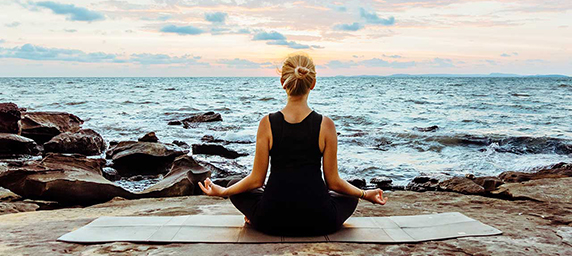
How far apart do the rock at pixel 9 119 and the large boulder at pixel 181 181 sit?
7.70 meters

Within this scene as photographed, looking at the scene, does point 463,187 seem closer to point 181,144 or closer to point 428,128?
point 181,144

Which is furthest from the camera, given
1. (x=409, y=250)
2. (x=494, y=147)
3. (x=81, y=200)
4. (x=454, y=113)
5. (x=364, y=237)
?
(x=454, y=113)

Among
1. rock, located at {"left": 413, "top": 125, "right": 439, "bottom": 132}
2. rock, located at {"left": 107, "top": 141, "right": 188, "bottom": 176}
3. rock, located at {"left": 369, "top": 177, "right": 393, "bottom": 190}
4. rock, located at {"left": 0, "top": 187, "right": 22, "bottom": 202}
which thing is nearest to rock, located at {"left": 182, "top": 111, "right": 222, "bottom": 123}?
rock, located at {"left": 413, "top": 125, "right": 439, "bottom": 132}

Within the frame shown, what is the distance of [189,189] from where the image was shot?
7324mm

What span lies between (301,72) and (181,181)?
4.18 metres

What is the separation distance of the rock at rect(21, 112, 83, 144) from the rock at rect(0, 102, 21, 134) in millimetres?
541

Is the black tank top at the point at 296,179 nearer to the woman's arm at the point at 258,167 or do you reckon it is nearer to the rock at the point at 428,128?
the woman's arm at the point at 258,167

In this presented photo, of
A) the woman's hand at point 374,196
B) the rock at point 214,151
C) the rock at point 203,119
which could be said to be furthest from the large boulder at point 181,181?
the rock at point 203,119

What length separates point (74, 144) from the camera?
12.4 metres

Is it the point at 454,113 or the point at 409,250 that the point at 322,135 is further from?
the point at 454,113

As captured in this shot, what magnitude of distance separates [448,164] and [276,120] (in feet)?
29.6

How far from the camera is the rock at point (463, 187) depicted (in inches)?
265

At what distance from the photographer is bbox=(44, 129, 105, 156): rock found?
1227 centimetres

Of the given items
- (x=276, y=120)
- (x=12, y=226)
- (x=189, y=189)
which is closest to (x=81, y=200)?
(x=189, y=189)
